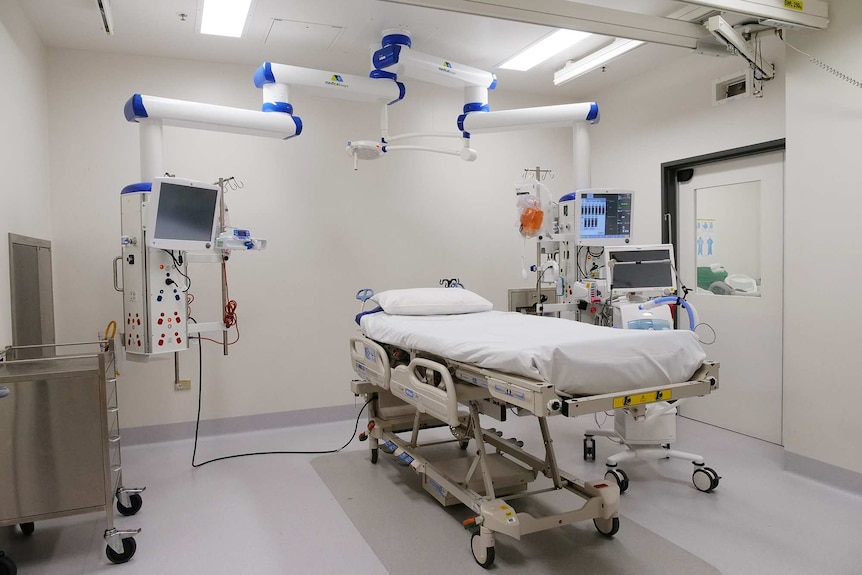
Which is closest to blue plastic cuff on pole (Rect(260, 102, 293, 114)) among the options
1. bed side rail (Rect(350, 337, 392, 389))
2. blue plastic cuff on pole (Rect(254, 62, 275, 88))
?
blue plastic cuff on pole (Rect(254, 62, 275, 88))

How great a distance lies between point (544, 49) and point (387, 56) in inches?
53.9

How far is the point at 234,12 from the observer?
3.79m

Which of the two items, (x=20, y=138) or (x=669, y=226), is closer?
(x=20, y=138)

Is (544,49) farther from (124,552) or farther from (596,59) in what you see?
(124,552)

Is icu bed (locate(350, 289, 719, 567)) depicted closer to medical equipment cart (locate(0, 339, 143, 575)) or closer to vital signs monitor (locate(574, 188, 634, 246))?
vital signs monitor (locate(574, 188, 634, 246))

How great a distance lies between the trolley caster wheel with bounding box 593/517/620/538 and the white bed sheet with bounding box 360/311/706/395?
89cm

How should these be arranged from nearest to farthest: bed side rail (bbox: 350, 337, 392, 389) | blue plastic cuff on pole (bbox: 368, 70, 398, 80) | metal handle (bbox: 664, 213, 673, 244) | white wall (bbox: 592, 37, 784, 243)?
1. bed side rail (bbox: 350, 337, 392, 389)
2. blue plastic cuff on pole (bbox: 368, 70, 398, 80)
3. white wall (bbox: 592, 37, 784, 243)
4. metal handle (bbox: 664, 213, 673, 244)

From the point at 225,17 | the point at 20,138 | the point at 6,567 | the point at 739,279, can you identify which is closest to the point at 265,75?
the point at 225,17

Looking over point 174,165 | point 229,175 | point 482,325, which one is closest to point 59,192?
point 174,165

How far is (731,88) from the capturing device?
462 cm

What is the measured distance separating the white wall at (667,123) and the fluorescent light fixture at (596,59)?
887 millimetres

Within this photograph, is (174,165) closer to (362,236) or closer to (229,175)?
(229,175)

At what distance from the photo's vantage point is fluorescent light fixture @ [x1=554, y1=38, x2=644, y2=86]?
4277 mm

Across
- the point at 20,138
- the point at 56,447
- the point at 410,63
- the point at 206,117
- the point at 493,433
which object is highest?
the point at 410,63
